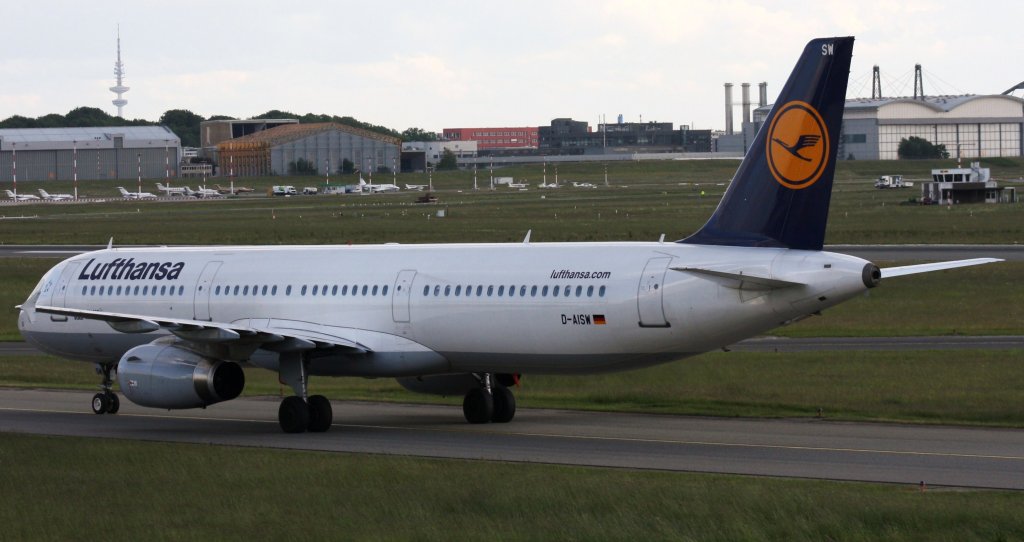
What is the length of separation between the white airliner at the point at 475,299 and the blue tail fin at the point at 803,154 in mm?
26

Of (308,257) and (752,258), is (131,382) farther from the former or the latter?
(752,258)

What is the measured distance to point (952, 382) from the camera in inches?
1228

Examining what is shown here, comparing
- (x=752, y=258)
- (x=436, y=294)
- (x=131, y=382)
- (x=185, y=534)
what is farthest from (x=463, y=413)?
(x=185, y=534)

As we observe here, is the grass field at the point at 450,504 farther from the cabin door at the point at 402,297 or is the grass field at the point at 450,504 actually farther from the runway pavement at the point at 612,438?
the cabin door at the point at 402,297

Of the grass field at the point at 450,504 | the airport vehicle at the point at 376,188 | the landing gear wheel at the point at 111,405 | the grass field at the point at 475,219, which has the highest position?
the airport vehicle at the point at 376,188

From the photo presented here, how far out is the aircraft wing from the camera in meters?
26.9

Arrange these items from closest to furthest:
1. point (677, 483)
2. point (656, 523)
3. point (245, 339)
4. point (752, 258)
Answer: point (656, 523)
point (677, 483)
point (752, 258)
point (245, 339)

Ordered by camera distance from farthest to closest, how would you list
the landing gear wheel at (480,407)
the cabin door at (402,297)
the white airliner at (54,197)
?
the white airliner at (54,197), the landing gear wheel at (480,407), the cabin door at (402,297)

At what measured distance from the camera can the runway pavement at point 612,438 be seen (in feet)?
72.3

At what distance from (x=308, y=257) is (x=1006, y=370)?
50.9 ft

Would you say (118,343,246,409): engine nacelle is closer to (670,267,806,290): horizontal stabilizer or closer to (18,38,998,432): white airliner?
(18,38,998,432): white airliner

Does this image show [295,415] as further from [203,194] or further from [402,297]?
[203,194]

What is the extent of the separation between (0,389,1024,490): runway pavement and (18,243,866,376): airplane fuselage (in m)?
1.39

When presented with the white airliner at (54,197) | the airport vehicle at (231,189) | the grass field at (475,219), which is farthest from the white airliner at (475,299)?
the airport vehicle at (231,189)
